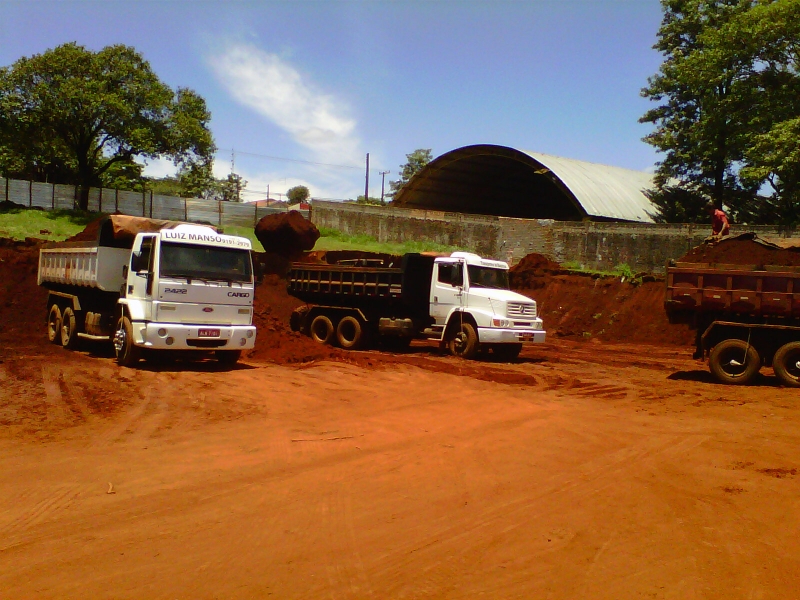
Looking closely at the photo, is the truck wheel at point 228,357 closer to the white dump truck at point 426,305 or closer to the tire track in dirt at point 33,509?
the white dump truck at point 426,305

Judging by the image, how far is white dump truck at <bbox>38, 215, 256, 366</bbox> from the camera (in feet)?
45.6

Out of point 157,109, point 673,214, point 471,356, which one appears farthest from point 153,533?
point 673,214

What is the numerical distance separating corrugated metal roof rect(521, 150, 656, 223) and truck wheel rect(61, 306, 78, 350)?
2684 centimetres

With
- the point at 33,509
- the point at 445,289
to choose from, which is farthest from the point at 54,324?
the point at 33,509

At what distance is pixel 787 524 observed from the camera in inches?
241

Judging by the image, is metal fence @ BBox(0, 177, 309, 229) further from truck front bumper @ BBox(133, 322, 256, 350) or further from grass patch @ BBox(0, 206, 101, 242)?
truck front bumper @ BBox(133, 322, 256, 350)

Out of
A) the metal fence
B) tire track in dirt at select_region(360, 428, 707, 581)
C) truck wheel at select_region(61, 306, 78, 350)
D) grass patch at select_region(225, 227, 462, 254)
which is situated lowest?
tire track in dirt at select_region(360, 428, 707, 581)

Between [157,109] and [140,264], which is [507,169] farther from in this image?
[140,264]

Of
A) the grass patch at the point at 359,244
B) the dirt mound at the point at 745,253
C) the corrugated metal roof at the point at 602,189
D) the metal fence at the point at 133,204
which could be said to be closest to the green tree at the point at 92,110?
the metal fence at the point at 133,204

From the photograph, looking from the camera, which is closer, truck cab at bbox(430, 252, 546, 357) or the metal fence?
truck cab at bbox(430, 252, 546, 357)

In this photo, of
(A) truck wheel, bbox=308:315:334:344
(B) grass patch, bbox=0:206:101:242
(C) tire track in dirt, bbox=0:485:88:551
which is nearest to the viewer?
(C) tire track in dirt, bbox=0:485:88:551

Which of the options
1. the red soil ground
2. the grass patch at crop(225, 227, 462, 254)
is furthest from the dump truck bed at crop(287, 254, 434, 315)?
the grass patch at crop(225, 227, 462, 254)

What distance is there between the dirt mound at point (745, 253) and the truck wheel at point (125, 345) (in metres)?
11.7

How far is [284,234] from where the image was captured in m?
29.6
